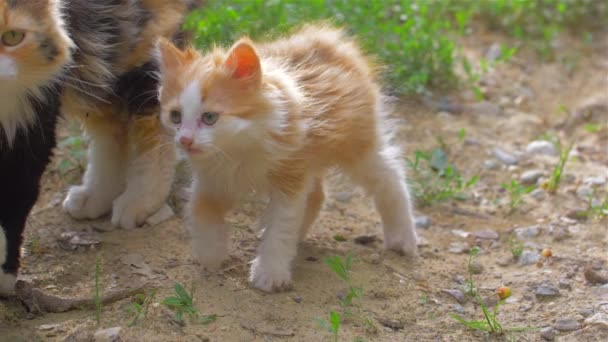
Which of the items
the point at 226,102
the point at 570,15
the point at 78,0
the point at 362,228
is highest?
the point at 78,0

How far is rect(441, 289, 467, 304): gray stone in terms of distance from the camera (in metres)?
3.50

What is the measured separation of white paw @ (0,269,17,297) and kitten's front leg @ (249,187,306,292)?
0.88 meters

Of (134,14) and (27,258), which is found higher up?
(134,14)

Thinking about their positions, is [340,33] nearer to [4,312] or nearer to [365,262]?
[365,262]

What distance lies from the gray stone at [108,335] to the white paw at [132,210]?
0.98 m

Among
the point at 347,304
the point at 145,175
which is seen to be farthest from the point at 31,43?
the point at 347,304

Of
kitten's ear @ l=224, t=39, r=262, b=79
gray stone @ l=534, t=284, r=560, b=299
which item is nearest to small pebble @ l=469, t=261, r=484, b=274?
gray stone @ l=534, t=284, r=560, b=299

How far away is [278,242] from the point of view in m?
3.29

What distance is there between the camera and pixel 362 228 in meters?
4.21

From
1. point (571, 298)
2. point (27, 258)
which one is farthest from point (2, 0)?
point (571, 298)

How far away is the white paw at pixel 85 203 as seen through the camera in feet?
13.1

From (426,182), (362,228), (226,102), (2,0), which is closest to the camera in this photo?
(2,0)

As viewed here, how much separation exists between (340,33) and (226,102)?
1.06 meters

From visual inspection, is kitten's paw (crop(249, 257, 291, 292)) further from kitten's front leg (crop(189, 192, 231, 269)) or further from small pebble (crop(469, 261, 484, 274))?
small pebble (crop(469, 261, 484, 274))
